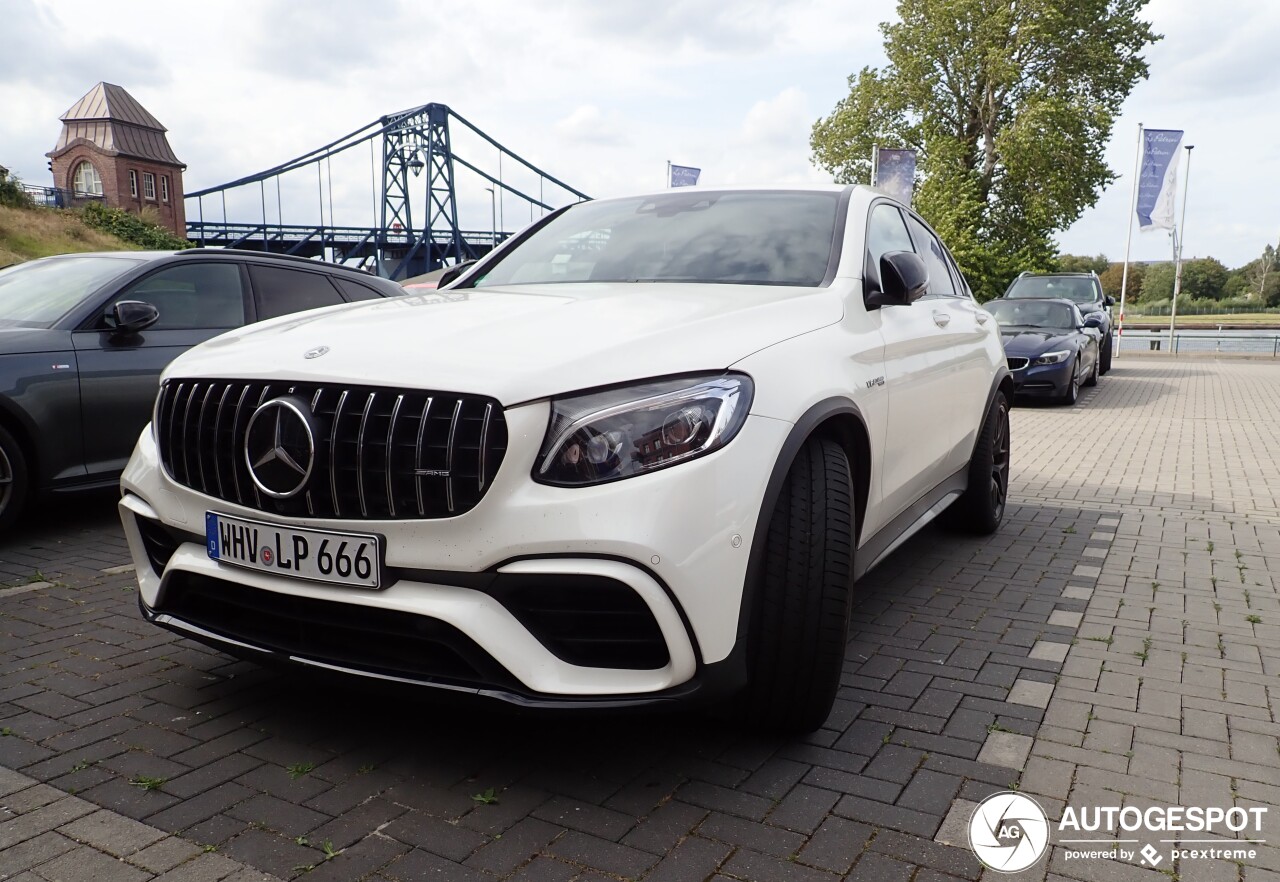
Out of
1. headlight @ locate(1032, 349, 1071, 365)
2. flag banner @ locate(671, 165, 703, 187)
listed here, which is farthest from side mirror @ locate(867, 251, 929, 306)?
flag banner @ locate(671, 165, 703, 187)

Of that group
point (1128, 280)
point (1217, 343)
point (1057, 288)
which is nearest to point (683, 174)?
point (1057, 288)

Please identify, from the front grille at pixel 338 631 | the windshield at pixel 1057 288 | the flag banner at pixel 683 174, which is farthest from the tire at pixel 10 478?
the flag banner at pixel 683 174

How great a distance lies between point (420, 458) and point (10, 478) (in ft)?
11.9

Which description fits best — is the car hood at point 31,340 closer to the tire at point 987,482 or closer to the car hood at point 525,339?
the car hood at point 525,339

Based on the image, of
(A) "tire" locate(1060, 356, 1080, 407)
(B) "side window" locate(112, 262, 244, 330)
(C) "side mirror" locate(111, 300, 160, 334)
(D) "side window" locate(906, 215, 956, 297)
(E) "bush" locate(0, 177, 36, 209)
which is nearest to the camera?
(D) "side window" locate(906, 215, 956, 297)

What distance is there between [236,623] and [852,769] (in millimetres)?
1683

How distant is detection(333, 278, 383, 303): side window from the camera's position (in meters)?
6.71

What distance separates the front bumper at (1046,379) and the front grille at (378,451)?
11915 mm

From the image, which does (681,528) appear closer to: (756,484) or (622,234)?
(756,484)

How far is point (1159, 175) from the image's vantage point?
2802 centimetres

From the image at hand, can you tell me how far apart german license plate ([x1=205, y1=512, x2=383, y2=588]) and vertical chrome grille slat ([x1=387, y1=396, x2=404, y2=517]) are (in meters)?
0.08

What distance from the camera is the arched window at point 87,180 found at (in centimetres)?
5719

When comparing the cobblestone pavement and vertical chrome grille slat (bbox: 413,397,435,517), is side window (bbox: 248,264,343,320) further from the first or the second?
vertical chrome grille slat (bbox: 413,397,435,517)

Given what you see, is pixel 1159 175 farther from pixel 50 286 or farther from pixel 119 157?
pixel 119 157
